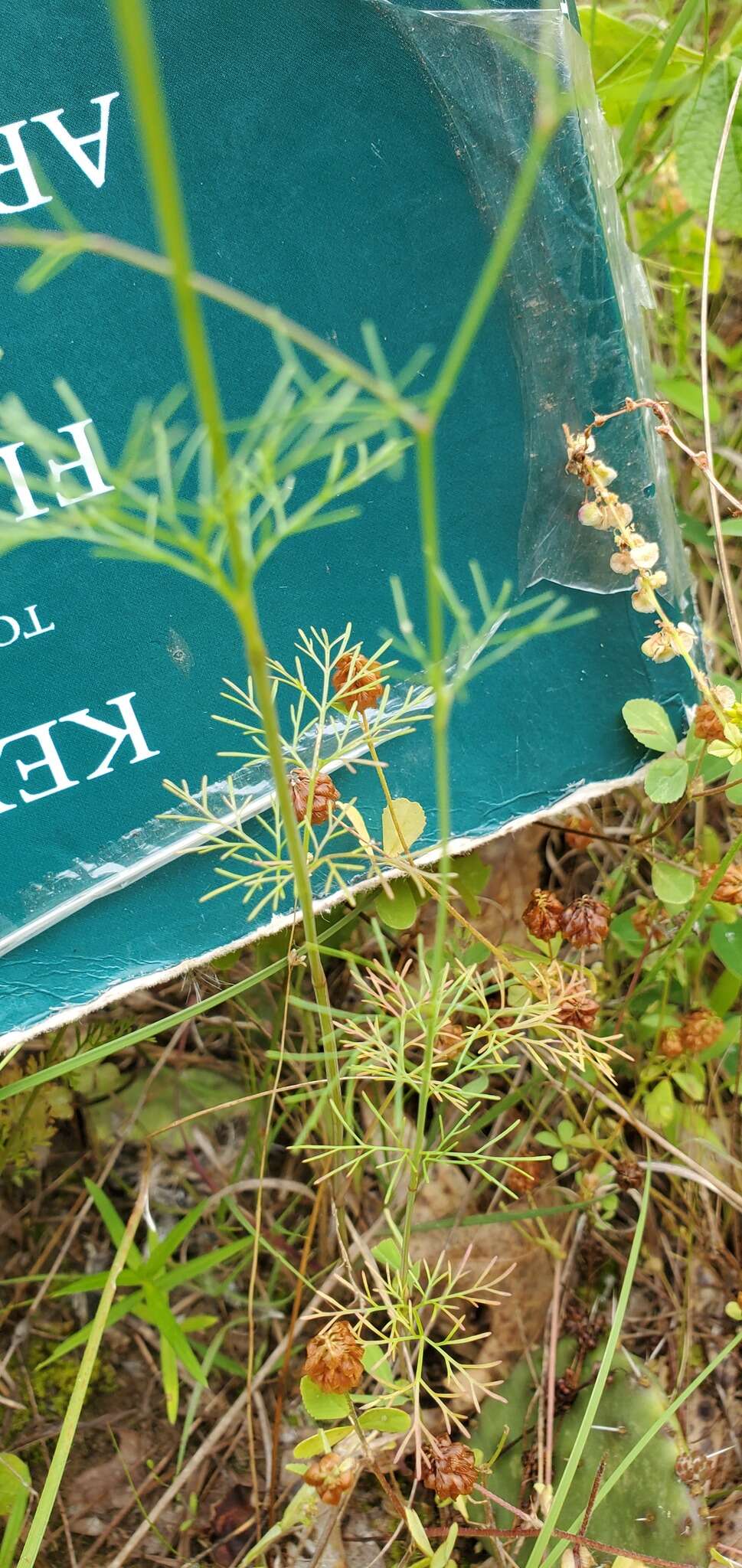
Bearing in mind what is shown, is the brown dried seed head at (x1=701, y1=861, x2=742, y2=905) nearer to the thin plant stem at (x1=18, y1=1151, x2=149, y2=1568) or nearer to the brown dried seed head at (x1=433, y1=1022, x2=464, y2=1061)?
the brown dried seed head at (x1=433, y1=1022, x2=464, y2=1061)

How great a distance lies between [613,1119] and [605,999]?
0.40 feet

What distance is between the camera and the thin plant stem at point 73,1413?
36.4 inches

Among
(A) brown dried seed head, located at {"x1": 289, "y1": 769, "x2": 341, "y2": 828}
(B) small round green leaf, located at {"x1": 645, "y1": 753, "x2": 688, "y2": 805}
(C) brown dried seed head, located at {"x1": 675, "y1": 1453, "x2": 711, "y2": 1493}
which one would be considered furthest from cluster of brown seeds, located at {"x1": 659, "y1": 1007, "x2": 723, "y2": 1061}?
(A) brown dried seed head, located at {"x1": 289, "y1": 769, "x2": 341, "y2": 828}

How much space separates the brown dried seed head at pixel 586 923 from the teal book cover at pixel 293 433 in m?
0.12

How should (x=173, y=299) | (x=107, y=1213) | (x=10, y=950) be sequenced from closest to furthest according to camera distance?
(x=173, y=299)
(x=10, y=950)
(x=107, y=1213)

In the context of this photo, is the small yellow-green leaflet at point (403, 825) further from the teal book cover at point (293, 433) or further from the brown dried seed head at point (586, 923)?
the brown dried seed head at point (586, 923)

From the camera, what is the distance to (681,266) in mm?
1402

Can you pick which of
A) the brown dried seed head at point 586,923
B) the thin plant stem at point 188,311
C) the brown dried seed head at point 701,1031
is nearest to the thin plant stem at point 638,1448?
the brown dried seed head at point 701,1031

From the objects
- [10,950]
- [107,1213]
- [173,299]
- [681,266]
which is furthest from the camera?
[681,266]

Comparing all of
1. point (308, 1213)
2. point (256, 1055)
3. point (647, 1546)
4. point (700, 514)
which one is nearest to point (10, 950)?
point (256, 1055)

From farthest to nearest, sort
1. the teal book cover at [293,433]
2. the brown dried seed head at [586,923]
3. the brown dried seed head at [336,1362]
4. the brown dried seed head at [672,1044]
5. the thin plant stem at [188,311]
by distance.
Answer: the brown dried seed head at [672,1044] < the brown dried seed head at [586,923] < the teal book cover at [293,433] < the brown dried seed head at [336,1362] < the thin plant stem at [188,311]

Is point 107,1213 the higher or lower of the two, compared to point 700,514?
lower

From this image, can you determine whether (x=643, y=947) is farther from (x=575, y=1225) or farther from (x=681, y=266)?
(x=681, y=266)

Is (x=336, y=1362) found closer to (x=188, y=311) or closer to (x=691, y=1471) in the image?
(x=691, y=1471)
